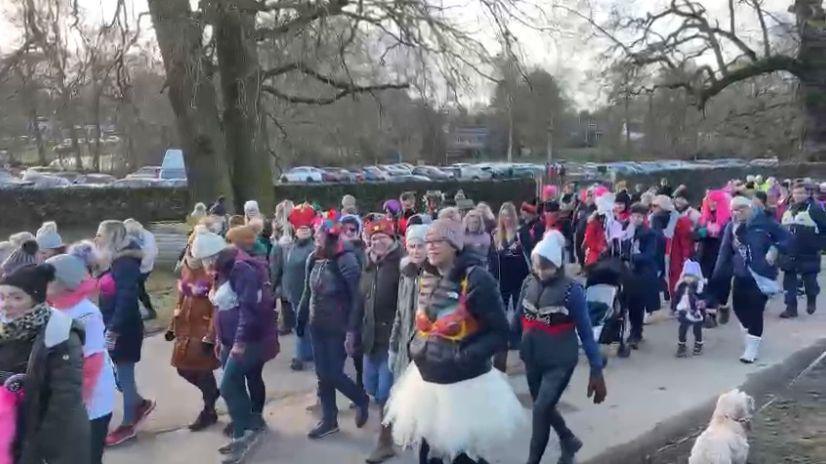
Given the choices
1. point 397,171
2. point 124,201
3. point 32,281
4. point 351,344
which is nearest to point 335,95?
point 124,201

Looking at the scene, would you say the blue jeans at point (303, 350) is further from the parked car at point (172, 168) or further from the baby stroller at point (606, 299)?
the parked car at point (172, 168)

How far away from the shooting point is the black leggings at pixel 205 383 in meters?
6.79

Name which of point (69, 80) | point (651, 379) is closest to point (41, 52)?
point (69, 80)

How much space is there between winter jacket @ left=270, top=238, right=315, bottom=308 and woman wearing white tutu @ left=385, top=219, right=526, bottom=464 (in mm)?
3560

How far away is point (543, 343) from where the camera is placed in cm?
567

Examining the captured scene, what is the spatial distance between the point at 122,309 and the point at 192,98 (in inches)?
383

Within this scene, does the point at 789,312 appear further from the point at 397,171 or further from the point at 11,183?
the point at 397,171

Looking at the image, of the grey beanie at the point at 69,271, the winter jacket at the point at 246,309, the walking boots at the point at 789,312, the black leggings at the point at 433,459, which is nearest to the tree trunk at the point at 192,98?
the winter jacket at the point at 246,309

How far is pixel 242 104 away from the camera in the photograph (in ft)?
51.5

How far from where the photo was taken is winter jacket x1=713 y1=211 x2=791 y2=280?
8664mm

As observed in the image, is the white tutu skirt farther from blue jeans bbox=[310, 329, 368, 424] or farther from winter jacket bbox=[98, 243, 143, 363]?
winter jacket bbox=[98, 243, 143, 363]

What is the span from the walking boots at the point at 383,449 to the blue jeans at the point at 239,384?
94 cm

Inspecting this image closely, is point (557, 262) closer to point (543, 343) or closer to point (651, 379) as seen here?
point (543, 343)

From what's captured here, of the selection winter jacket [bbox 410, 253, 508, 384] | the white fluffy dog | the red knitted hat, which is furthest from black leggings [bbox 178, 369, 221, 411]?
the white fluffy dog
